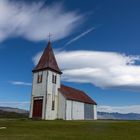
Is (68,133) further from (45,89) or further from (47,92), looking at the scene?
(45,89)

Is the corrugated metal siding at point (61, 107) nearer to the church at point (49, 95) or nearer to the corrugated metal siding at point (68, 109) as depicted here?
the church at point (49, 95)

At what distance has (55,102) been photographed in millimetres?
51344

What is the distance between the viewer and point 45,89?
49625 mm

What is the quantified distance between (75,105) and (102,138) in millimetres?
36866

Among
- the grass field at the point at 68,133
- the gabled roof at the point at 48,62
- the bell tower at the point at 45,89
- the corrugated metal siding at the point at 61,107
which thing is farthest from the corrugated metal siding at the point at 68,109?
the grass field at the point at 68,133

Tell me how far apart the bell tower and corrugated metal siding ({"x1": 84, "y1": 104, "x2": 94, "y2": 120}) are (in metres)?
10.4

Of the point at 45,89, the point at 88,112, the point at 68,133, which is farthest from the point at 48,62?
the point at 68,133

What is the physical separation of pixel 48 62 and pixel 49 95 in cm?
673

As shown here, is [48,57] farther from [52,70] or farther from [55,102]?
[55,102]

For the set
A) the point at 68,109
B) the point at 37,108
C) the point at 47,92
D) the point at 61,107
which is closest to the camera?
the point at 47,92

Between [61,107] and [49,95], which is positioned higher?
[49,95]

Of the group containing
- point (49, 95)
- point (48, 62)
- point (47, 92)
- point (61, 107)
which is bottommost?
point (61, 107)

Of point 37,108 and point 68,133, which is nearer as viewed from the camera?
point 68,133

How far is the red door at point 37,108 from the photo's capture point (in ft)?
164
